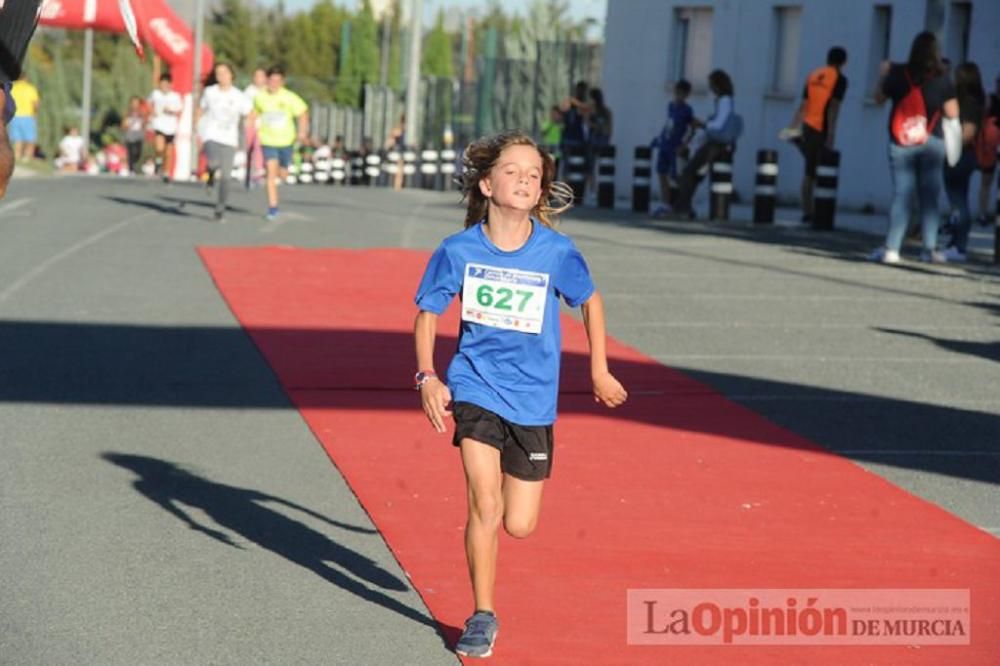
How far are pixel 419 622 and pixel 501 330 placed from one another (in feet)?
3.24

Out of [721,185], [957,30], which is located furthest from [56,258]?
[957,30]

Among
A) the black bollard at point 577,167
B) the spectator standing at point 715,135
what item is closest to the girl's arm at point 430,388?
the spectator standing at point 715,135

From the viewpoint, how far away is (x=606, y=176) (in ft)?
110

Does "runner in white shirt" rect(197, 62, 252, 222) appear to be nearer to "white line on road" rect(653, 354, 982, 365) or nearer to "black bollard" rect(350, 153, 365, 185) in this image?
"white line on road" rect(653, 354, 982, 365)

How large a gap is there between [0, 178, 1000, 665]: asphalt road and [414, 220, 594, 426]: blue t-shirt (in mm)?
781

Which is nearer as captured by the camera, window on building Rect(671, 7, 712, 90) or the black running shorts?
the black running shorts

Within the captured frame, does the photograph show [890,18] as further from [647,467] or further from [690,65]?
[647,467]

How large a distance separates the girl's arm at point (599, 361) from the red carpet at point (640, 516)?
0.76m

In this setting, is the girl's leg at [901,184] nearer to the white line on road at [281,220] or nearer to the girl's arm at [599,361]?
the white line on road at [281,220]

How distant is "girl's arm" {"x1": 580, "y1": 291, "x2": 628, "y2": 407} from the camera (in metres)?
6.46

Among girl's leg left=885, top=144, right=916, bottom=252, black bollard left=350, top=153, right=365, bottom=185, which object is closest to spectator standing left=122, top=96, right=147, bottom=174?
black bollard left=350, top=153, right=365, bottom=185

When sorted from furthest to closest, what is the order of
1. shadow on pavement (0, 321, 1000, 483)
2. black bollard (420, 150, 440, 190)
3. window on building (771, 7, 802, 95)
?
black bollard (420, 150, 440, 190) → window on building (771, 7, 802, 95) → shadow on pavement (0, 321, 1000, 483)

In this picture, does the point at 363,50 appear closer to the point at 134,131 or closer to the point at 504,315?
the point at 134,131

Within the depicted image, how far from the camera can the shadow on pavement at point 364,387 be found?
1109 centimetres
